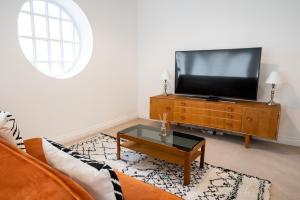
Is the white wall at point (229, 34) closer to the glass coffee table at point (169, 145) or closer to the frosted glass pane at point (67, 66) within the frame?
the frosted glass pane at point (67, 66)

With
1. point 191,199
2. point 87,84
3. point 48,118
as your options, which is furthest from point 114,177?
point 87,84

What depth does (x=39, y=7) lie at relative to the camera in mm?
3027

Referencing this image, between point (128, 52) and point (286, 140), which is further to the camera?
point (128, 52)

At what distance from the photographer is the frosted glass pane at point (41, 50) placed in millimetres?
3055

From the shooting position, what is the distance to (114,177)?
2.51 ft

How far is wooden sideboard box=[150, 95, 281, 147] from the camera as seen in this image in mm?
2752

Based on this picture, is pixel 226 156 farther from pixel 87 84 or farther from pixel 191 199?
pixel 87 84

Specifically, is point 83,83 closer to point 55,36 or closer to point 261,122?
point 55,36

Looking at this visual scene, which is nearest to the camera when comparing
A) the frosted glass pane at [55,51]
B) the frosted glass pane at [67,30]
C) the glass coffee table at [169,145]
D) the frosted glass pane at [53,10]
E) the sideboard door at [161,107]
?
the glass coffee table at [169,145]

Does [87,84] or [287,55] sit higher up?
[287,55]

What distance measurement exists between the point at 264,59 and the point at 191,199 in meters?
2.46

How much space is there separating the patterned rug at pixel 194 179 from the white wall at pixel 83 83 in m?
0.74

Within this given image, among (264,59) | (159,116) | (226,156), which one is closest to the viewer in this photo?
(226,156)

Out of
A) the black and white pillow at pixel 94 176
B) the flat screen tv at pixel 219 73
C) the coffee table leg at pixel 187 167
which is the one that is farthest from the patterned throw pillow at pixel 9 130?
the flat screen tv at pixel 219 73
